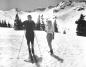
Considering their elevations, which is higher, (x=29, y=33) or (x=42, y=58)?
(x=29, y=33)

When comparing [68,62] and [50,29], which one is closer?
[68,62]

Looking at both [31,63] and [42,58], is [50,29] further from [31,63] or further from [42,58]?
[31,63]

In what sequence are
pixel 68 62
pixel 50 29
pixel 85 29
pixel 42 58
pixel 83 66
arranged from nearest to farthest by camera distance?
pixel 83 66, pixel 68 62, pixel 42 58, pixel 50 29, pixel 85 29

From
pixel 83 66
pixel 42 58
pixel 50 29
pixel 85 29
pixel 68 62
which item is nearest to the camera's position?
pixel 83 66

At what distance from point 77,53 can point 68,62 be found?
6.99 feet

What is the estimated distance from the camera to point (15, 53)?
38.6ft

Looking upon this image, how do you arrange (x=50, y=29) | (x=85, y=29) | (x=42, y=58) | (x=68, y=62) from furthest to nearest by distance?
(x=85, y=29) → (x=50, y=29) → (x=42, y=58) → (x=68, y=62)

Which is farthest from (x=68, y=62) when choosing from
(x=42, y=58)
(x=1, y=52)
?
(x=1, y=52)

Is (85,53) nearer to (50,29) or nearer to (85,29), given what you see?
(50,29)

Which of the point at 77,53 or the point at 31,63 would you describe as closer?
the point at 31,63

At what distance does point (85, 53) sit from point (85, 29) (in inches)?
1247

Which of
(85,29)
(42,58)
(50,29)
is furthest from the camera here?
(85,29)

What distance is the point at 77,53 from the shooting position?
12094 millimetres

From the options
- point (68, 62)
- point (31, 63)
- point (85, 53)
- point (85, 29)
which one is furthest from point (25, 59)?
point (85, 29)
